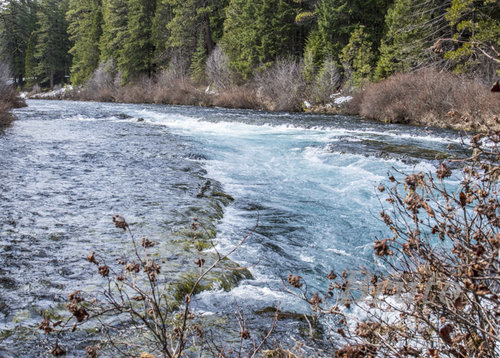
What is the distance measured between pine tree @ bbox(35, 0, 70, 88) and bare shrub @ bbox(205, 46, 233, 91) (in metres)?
43.1

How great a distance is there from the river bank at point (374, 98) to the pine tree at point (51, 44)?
32219 mm

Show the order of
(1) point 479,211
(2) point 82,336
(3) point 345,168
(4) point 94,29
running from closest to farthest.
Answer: (1) point 479,211 → (2) point 82,336 → (3) point 345,168 → (4) point 94,29

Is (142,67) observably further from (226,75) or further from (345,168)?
(345,168)

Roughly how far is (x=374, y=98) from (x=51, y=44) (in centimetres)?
6451

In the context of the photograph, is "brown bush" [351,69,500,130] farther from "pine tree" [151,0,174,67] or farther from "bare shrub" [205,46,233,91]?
"pine tree" [151,0,174,67]

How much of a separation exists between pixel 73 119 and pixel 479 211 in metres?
21.1

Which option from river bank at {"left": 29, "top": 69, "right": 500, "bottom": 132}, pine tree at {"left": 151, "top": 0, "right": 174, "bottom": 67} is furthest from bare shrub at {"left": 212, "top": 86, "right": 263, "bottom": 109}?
pine tree at {"left": 151, "top": 0, "right": 174, "bottom": 67}

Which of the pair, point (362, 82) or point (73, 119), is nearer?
point (73, 119)

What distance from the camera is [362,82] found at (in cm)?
2416

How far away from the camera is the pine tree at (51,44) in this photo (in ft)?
209

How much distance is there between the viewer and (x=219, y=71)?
33.2m

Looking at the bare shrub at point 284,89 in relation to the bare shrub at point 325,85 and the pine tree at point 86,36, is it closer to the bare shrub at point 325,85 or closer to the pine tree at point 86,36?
the bare shrub at point 325,85

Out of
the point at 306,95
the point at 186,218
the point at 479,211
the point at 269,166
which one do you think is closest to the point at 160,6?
the point at 306,95

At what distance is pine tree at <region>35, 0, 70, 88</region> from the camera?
6375 centimetres
